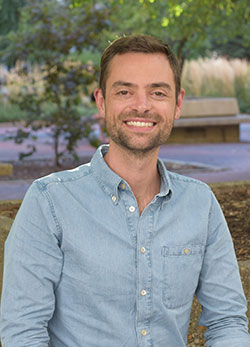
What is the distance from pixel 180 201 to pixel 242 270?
1.32 meters

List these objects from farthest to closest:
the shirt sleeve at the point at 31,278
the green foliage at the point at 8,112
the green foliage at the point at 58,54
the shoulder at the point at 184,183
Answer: the green foliage at the point at 8,112, the green foliage at the point at 58,54, the shoulder at the point at 184,183, the shirt sleeve at the point at 31,278

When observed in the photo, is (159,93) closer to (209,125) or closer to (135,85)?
(135,85)

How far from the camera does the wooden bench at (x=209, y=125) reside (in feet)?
51.2

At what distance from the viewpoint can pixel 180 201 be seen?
2.43 m

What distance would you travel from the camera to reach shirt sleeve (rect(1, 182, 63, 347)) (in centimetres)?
218

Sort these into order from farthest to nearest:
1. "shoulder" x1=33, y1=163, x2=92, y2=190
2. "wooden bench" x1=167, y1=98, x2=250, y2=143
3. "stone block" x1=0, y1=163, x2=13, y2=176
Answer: "wooden bench" x1=167, y1=98, x2=250, y2=143, "stone block" x1=0, y1=163, x2=13, y2=176, "shoulder" x1=33, y1=163, x2=92, y2=190

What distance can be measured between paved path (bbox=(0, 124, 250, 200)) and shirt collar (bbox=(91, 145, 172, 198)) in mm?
5263

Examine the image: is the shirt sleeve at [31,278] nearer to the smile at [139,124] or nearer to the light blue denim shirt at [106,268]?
the light blue denim shirt at [106,268]

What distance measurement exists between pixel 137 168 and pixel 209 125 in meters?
13.3

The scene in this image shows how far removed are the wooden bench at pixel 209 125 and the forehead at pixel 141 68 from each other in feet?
43.0

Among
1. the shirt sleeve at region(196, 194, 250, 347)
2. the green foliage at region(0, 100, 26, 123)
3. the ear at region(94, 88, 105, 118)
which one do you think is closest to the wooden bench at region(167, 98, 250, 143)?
the green foliage at region(0, 100, 26, 123)

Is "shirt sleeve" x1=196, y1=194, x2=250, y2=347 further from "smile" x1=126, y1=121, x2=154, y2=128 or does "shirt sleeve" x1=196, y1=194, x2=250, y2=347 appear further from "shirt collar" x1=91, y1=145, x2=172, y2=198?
"smile" x1=126, y1=121, x2=154, y2=128

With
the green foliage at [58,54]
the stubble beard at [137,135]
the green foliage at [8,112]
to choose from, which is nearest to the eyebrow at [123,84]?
the stubble beard at [137,135]

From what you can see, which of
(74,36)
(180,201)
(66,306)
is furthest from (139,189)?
(74,36)
